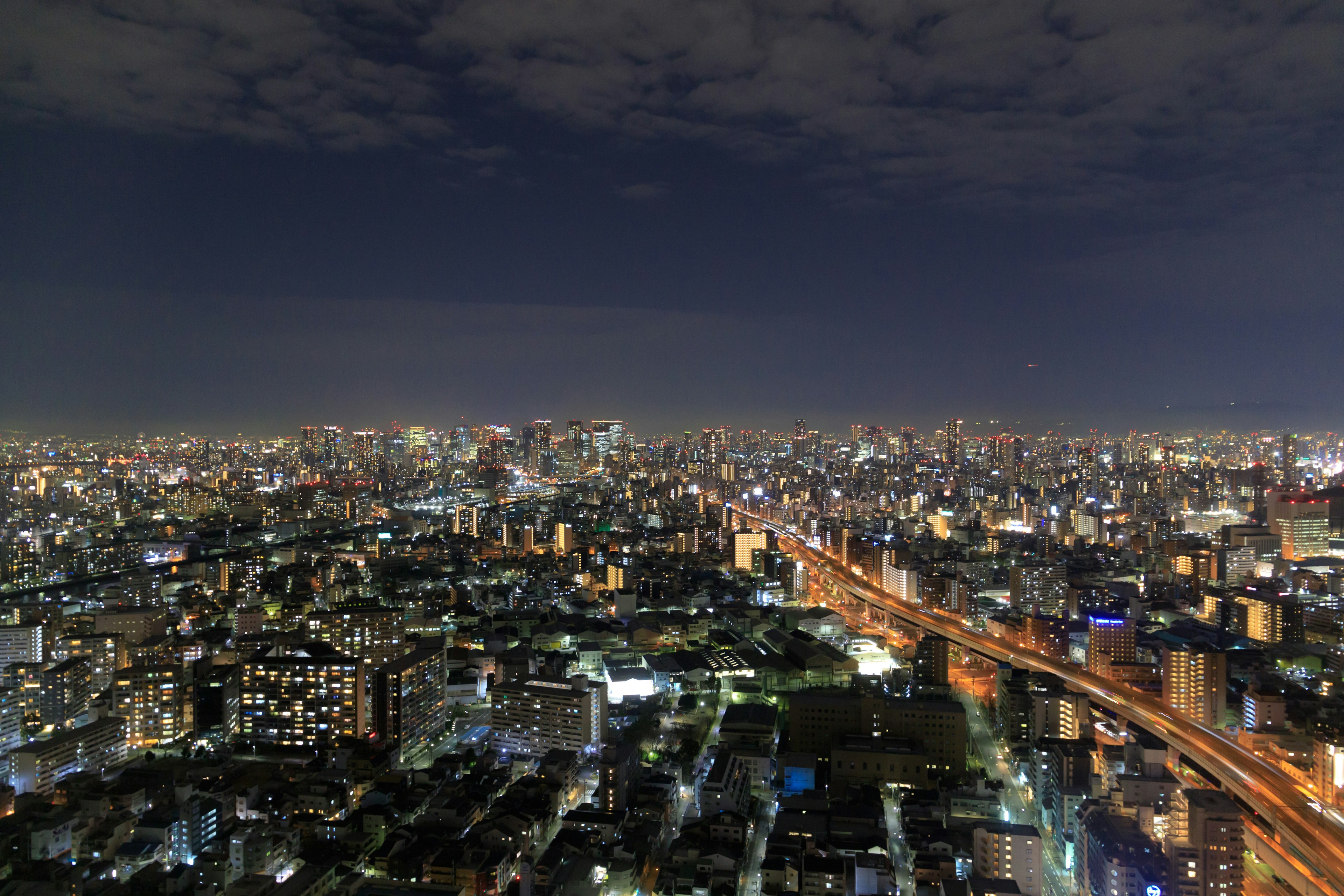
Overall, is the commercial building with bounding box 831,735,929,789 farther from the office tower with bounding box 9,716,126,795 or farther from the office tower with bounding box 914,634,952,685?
the office tower with bounding box 9,716,126,795

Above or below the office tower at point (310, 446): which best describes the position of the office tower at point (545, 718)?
below

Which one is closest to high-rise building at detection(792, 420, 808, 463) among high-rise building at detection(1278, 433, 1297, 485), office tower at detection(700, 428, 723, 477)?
office tower at detection(700, 428, 723, 477)

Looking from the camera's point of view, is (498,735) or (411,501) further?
(411,501)

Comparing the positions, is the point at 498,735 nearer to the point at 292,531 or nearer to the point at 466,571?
the point at 466,571

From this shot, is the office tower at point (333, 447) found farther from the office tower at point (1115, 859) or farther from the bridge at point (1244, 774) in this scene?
the office tower at point (1115, 859)

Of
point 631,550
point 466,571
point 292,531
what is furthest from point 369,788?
point 292,531

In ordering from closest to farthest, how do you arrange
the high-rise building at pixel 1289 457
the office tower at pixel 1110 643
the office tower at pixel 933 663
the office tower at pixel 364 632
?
the office tower at pixel 933 663
the office tower at pixel 1110 643
the office tower at pixel 364 632
the high-rise building at pixel 1289 457

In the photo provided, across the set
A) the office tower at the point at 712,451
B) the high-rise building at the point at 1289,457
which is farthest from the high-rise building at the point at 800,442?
the high-rise building at the point at 1289,457
